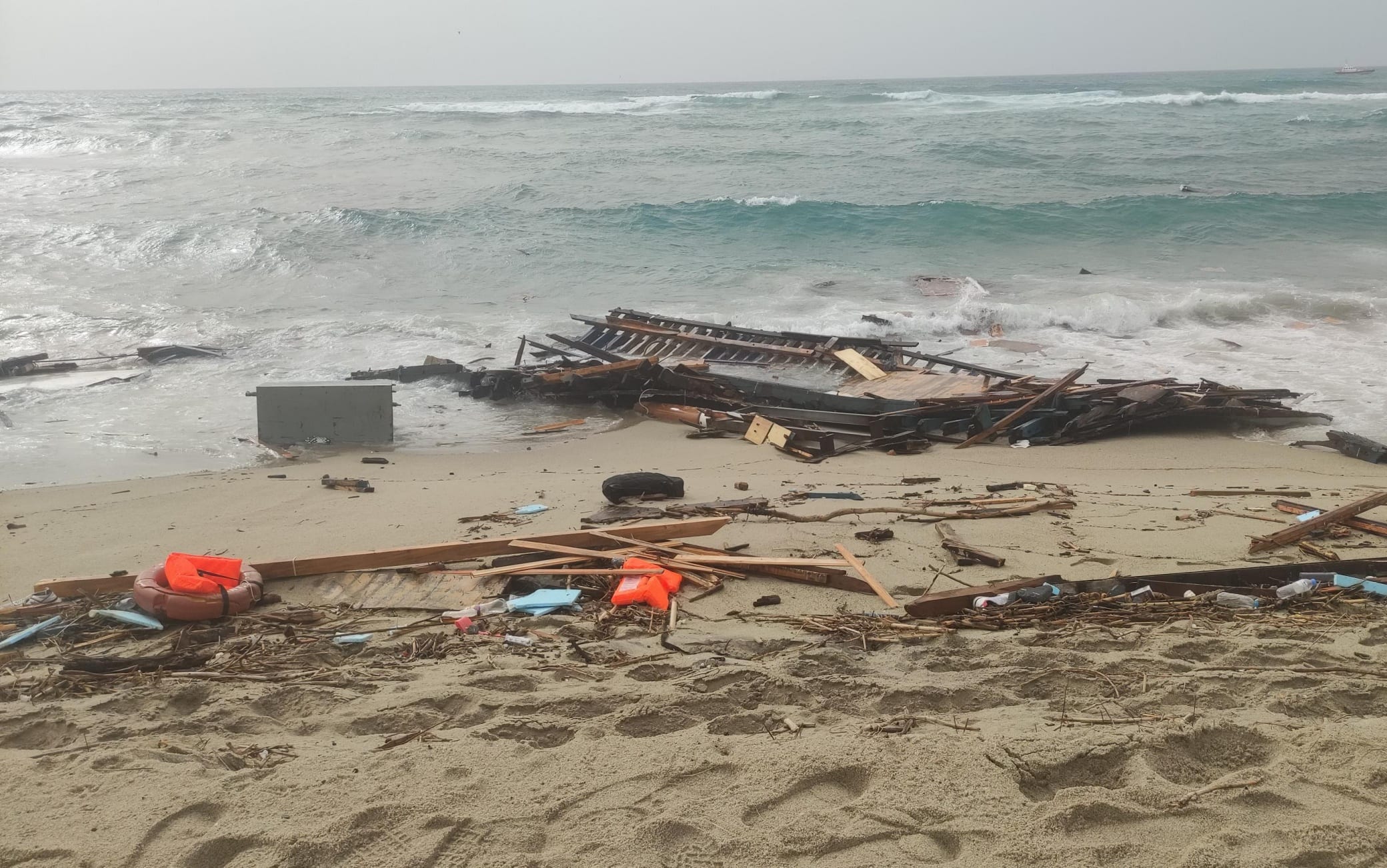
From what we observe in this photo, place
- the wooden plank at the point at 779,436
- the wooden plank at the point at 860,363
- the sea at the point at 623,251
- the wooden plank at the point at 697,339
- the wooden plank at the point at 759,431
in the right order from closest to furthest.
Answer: the wooden plank at the point at 779,436 → the wooden plank at the point at 759,431 → the wooden plank at the point at 860,363 → the sea at the point at 623,251 → the wooden plank at the point at 697,339

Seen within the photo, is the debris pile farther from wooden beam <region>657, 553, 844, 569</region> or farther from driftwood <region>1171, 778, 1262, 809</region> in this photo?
driftwood <region>1171, 778, 1262, 809</region>

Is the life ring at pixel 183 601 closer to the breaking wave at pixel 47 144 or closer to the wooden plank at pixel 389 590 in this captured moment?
the wooden plank at pixel 389 590

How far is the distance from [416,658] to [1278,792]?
11.9 ft

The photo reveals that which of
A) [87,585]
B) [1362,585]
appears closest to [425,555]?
[87,585]

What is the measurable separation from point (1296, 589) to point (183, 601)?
6.09m

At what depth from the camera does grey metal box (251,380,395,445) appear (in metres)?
9.78

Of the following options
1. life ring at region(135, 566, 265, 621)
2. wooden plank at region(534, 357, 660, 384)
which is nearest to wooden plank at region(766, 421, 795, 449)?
wooden plank at region(534, 357, 660, 384)

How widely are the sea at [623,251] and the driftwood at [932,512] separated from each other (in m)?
4.21

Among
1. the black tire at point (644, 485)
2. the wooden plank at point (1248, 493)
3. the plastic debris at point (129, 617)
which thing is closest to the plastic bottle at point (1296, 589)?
the wooden plank at point (1248, 493)

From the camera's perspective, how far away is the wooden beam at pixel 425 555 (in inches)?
219

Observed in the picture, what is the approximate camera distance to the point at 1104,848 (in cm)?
297

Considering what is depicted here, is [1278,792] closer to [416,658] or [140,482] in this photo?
[416,658]

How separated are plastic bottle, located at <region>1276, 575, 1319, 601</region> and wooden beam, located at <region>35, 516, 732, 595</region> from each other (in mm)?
3283

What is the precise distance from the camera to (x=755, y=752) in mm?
3574
